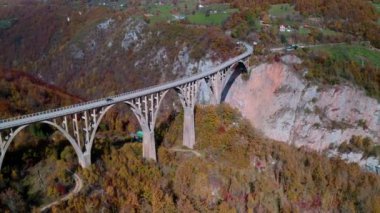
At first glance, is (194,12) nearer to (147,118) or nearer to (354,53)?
(354,53)

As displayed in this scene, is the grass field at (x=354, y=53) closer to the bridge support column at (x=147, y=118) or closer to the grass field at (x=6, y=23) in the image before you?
the bridge support column at (x=147, y=118)

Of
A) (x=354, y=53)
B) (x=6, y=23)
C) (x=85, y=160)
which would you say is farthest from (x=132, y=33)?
(x=85, y=160)

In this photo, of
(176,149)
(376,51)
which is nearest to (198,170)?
(176,149)

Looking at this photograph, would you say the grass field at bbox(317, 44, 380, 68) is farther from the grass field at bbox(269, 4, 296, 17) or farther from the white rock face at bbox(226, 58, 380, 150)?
the grass field at bbox(269, 4, 296, 17)

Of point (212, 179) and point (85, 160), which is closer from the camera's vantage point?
point (85, 160)

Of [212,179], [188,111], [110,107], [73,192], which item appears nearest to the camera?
[73,192]

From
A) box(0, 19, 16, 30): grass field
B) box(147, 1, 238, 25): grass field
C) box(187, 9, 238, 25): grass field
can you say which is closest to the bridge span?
box(187, 9, 238, 25): grass field

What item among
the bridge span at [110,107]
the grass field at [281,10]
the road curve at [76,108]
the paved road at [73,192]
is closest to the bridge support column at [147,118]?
the bridge span at [110,107]
